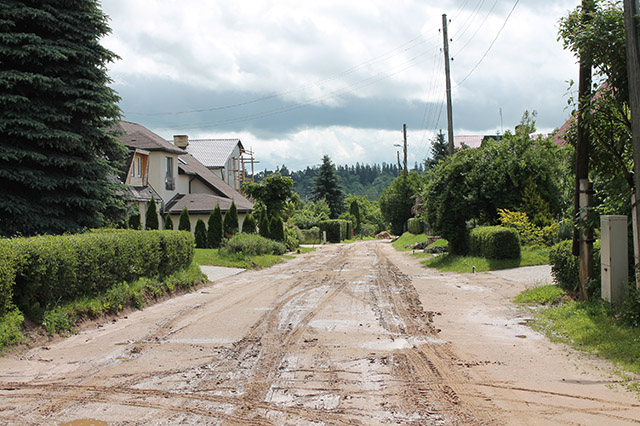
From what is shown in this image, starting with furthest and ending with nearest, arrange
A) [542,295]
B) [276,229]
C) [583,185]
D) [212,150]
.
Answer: [212,150]
[276,229]
[542,295]
[583,185]

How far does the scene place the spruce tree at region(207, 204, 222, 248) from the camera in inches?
1224

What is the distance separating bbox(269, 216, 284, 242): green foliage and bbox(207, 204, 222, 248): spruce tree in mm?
4573

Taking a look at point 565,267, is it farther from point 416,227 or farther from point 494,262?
point 416,227

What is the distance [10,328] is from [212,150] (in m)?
47.7

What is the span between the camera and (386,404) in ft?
16.2

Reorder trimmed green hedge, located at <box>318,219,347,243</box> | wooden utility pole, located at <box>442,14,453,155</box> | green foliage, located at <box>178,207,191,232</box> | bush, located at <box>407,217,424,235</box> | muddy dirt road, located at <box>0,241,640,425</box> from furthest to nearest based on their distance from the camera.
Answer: trimmed green hedge, located at <box>318,219,347,243</box>
bush, located at <box>407,217,424,235</box>
green foliage, located at <box>178,207,191,232</box>
wooden utility pole, located at <box>442,14,453,155</box>
muddy dirt road, located at <box>0,241,640,425</box>

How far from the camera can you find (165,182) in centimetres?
3466

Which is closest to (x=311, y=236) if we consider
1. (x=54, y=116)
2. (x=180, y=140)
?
(x=180, y=140)

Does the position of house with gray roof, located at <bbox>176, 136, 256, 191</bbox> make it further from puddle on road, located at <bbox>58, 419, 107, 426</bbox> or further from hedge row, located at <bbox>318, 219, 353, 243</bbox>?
puddle on road, located at <bbox>58, 419, 107, 426</bbox>

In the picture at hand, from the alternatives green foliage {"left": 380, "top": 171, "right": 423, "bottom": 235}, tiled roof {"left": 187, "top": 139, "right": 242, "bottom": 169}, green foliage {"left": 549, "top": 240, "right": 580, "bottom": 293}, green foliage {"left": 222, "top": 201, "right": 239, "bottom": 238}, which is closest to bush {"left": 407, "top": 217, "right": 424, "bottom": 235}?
green foliage {"left": 380, "top": 171, "right": 423, "bottom": 235}

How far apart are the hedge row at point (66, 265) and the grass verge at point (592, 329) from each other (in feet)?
25.5

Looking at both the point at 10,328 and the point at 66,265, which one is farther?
the point at 66,265

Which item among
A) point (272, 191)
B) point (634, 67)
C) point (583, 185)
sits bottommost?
point (583, 185)

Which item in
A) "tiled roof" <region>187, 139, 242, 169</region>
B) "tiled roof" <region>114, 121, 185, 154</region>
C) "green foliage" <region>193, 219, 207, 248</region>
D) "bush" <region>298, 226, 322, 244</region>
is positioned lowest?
"bush" <region>298, 226, 322, 244</region>
